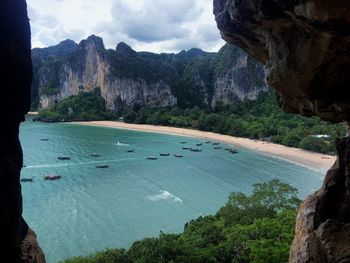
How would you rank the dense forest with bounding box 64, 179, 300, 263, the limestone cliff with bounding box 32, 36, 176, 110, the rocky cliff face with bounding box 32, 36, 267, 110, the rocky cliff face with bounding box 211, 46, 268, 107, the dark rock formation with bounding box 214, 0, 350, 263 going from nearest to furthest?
1. the dark rock formation with bounding box 214, 0, 350, 263
2. the dense forest with bounding box 64, 179, 300, 263
3. the rocky cliff face with bounding box 211, 46, 268, 107
4. the rocky cliff face with bounding box 32, 36, 267, 110
5. the limestone cliff with bounding box 32, 36, 176, 110

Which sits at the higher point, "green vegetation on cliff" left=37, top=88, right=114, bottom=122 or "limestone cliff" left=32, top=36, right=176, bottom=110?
"limestone cliff" left=32, top=36, right=176, bottom=110

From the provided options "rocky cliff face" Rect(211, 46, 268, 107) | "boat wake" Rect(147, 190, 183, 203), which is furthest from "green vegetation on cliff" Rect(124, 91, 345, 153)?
"boat wake" Rect(147, 190, 183, 203)

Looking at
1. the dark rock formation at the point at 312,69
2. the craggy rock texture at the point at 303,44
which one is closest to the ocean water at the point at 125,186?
the dark rock formation at the point at 312,69

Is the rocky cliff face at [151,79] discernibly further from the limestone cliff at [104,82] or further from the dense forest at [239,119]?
the dense forest at [239,119]

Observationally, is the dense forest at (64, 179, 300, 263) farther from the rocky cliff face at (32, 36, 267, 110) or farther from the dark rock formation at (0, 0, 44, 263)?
the rocky cliff face at (32, 36, 267, 110)

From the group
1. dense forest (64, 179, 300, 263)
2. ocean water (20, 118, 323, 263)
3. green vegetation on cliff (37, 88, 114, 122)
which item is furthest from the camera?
green vegetation on cliff (37, 88, 114, 122)

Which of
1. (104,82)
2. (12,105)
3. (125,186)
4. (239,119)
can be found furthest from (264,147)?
(104,82)
